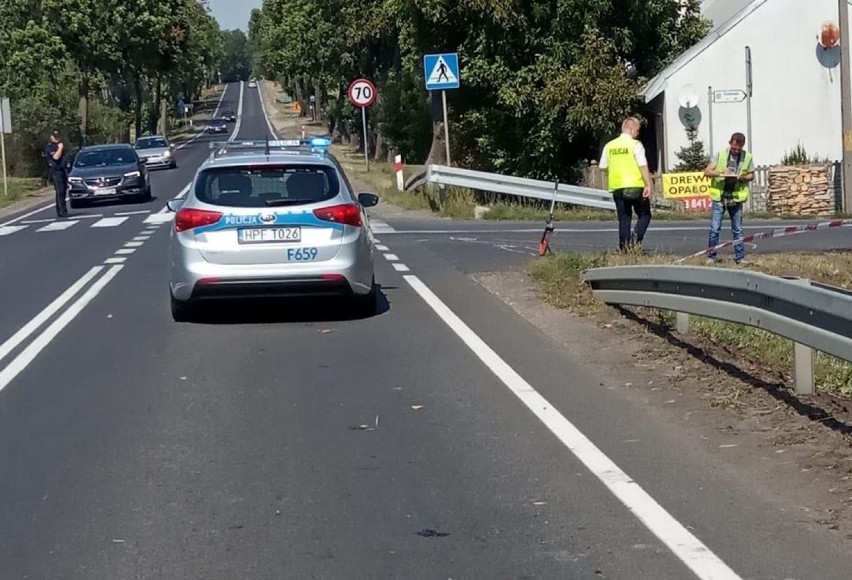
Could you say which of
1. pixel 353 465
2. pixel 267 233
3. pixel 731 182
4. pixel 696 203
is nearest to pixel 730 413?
pixel 353 465

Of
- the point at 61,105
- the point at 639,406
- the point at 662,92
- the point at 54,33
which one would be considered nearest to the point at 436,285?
the point at 639,406

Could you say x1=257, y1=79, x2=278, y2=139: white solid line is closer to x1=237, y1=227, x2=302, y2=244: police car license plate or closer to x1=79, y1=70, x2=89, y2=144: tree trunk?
x1=79, y1=70, x2=89, y2=144: tree trunk

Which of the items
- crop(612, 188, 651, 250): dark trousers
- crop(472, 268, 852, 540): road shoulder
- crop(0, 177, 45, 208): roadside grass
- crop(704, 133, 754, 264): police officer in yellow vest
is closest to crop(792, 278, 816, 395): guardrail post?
crop(472, 268, 852, 540): road shoulder

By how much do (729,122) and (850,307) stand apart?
92.2 ft

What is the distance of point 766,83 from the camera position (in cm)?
3416

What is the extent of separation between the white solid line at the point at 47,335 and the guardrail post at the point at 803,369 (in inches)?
208

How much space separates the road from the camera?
5.80 m

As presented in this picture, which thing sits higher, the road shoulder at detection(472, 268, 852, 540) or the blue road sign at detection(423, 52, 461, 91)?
the blue road sign at detection(423, 52, 461, 91)

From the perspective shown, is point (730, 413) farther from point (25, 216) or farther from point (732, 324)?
point (25, 216)

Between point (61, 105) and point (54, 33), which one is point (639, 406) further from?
point (54, 33)

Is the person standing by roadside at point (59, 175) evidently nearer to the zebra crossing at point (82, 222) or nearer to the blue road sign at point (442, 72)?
the zebra crossing at point (82, 222)

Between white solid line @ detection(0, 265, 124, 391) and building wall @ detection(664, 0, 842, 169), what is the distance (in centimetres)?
2018

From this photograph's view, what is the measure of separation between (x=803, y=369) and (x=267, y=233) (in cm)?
529

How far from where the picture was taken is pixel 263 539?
19.9ft
